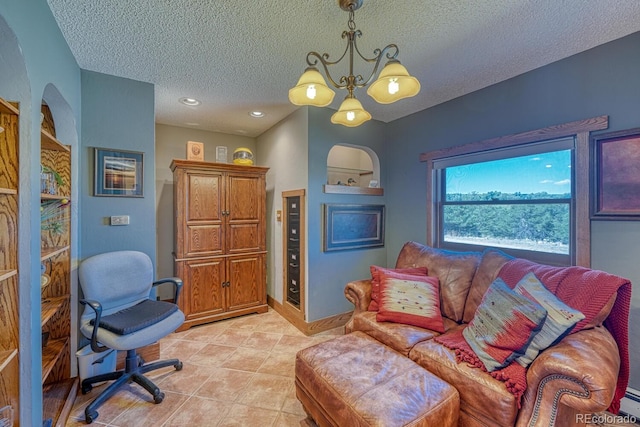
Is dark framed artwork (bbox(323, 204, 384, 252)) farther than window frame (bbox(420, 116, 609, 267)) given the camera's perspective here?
Yes

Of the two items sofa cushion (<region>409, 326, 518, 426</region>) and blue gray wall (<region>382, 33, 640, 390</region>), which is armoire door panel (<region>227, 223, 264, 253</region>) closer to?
blue gray wall (<region>382, 33, 640, 390</region>)

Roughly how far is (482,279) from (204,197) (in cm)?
287

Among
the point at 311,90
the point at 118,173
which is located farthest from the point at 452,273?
the point at 118,173

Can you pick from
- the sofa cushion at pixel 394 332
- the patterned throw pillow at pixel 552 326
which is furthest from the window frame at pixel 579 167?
the sofa cushion at pixel 394 332

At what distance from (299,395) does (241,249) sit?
2022 millimetres

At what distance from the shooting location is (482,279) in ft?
6.82

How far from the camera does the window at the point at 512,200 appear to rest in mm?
2178

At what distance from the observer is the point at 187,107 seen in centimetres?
310

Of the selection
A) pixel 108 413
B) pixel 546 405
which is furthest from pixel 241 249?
pixel 546 405

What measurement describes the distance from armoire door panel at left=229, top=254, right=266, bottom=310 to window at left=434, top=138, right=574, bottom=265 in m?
2.21

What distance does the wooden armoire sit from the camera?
3.04 meters

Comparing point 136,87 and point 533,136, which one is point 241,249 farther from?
point 533,136

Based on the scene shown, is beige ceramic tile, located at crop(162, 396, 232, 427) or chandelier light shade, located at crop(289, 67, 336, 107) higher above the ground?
chandelier light shade, located at crop(289, 67, 336, 107)

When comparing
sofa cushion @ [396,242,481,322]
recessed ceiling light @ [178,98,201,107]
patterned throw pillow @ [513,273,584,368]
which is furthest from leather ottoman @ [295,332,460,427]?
recessed ceiling light @ [178,98,201,107]
